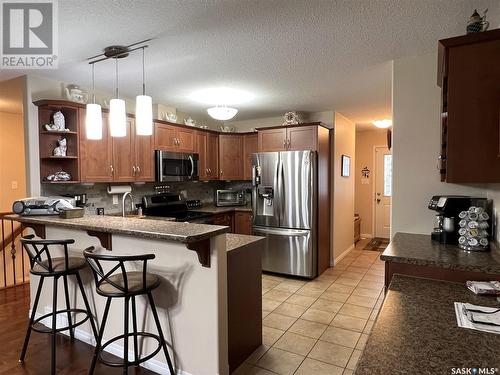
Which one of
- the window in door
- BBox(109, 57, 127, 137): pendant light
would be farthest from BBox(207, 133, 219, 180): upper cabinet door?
the window in door

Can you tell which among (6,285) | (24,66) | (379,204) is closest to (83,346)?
(6,285)

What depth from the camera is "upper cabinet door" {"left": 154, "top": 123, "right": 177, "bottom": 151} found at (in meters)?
4.14

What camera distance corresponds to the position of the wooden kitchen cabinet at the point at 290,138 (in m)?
4.32

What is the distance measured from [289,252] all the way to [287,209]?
613mm

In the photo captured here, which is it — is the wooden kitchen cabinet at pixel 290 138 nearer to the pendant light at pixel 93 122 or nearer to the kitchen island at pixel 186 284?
the kitchen island at pixel 186 284

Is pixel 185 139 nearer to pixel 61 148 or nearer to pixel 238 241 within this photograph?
pixel 61 148

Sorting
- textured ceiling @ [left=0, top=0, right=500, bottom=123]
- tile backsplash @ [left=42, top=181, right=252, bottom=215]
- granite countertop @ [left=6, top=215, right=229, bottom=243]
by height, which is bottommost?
granite countertop @ [left=6, top=215, right=229, bottom=243]

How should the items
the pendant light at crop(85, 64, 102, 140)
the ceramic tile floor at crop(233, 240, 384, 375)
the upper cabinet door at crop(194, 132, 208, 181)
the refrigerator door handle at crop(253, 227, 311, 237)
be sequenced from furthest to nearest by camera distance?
the upper cabinet door at crop(194, 132, 208, 181) < the refrigerator door handle at crop(253, 227, 311, 237) < the pendant light at crop(85, 64, 102, 140) < the ceramic tile floor at crop(233, 240, 384, 375)

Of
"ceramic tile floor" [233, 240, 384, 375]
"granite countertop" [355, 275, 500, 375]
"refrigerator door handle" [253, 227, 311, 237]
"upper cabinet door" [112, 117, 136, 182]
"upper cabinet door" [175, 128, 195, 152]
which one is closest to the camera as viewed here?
"granite countertop" [355, 275, 500, 375]

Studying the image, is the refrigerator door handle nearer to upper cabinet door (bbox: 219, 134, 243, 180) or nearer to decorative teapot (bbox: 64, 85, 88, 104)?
upper cabinet door (bbox: 219, 134, 243, 180)

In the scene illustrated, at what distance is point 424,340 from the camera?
3.33 ft

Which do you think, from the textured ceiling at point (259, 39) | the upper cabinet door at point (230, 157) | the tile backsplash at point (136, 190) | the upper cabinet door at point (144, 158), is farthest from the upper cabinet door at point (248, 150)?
the upper cabinet door at point (144, 158)

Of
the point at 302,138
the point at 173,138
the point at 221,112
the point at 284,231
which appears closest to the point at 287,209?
the point at 284,231

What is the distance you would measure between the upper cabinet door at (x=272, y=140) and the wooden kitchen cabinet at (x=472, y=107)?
2.81m
